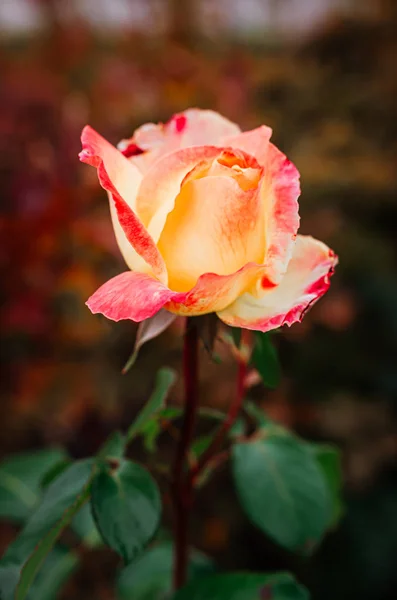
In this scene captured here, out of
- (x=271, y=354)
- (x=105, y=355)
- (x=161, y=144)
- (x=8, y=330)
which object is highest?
(x=161, y=144)

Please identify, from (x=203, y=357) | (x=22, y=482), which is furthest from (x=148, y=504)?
(x=203, y=357)

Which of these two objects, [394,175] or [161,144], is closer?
[161,144]

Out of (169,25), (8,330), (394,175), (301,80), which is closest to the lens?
(8,330)

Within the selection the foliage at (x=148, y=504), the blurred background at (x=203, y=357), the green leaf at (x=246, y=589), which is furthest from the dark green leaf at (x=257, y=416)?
the blurred background at (x=203, y=357)

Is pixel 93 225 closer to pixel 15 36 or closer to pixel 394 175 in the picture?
pixel 394 175

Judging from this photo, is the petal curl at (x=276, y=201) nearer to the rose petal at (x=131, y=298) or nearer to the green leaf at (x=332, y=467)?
the rose petal at (x=131, y=298)

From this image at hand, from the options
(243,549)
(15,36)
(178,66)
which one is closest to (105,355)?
(243,549)
